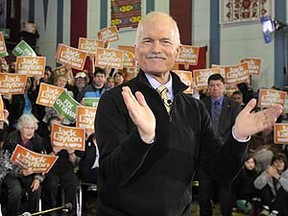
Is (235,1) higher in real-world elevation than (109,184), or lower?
higher

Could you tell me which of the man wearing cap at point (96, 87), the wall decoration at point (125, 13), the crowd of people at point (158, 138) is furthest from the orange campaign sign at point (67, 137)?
the wall decoration at point (125, 13)

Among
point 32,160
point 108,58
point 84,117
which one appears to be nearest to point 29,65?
point 108,58

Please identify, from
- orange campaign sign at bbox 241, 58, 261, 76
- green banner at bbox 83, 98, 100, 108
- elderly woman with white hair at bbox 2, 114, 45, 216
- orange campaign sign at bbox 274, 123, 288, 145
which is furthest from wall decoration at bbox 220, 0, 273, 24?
elderly woman with white hair at bbox 2, 114, 45, 216

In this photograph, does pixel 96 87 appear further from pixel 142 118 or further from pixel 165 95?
pixel 142 118

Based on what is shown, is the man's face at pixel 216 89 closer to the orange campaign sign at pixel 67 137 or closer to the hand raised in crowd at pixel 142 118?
the orange campaign sign at pixel 67 137

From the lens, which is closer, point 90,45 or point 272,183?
point 272,183

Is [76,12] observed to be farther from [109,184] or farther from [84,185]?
[109,184]

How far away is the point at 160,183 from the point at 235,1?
833 centimetres

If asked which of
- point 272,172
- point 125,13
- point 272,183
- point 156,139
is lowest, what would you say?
point 272,183

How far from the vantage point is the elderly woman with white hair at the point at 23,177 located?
5.03m

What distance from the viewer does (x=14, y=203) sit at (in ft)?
16.5

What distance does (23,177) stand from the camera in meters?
5.14

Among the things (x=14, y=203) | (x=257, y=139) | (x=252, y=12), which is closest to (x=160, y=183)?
(x=14, y=203)

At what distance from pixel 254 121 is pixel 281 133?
168 inches
